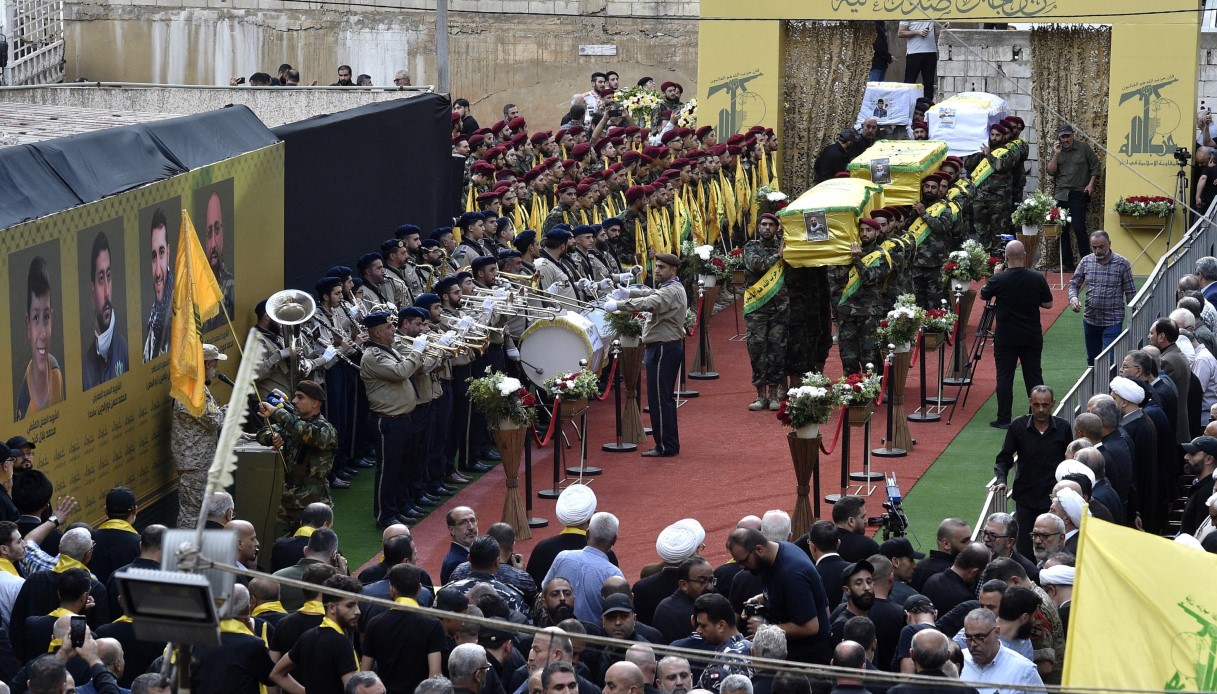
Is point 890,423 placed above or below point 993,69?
below

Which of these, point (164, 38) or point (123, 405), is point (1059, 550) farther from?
point (164, 38)

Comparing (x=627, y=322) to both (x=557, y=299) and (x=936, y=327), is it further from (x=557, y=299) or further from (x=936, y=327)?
(x=936, y=327)

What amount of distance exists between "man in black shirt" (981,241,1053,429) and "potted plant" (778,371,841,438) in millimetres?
3080

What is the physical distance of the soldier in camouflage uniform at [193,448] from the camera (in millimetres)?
13180

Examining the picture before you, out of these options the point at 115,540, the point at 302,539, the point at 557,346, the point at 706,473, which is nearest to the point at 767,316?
the point at 706,473

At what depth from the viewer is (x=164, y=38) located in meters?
34.0

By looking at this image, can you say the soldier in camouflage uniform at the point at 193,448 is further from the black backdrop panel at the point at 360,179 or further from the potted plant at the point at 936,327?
the potted plant at the point at 936,327

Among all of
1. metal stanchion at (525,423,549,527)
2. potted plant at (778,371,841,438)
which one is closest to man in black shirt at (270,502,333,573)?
metal stanchion at (525,423,549,527)

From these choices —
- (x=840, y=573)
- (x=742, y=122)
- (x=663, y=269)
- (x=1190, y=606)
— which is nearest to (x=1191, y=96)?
(x=742, y=122)

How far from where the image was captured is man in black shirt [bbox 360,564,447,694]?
8609 millimetres

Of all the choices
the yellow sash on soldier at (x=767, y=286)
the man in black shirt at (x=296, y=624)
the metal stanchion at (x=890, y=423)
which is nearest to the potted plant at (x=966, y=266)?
the yellow sash on soldier at (x=767, y=286)

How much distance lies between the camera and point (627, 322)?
1564 cm

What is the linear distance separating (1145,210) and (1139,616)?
16359 millimetres

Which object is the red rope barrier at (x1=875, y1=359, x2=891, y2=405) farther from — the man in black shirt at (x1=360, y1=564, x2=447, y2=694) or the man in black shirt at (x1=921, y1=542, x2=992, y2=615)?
the man in black shirt at (x1=360, y1=564, x2=447, y2=694)
